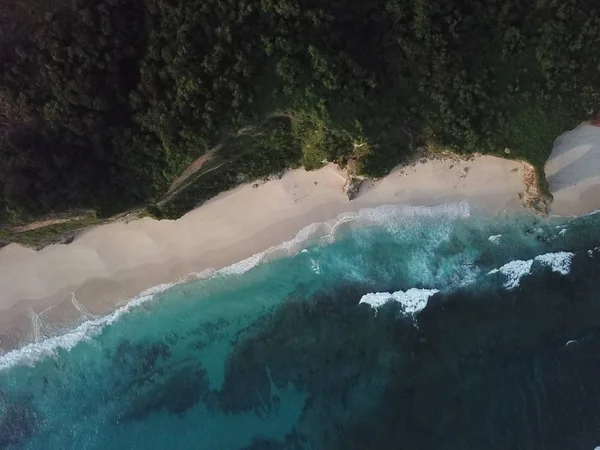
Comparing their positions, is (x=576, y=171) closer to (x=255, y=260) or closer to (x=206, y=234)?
(x=255, y=260)

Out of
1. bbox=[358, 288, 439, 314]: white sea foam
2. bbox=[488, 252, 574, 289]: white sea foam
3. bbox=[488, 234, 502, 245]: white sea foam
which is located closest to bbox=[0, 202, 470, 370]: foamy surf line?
bbox=[488, 234, 502, 245]: white sea foam

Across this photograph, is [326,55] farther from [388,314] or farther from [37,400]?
[37,400]

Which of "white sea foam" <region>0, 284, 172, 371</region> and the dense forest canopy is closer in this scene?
the dense forest canopy

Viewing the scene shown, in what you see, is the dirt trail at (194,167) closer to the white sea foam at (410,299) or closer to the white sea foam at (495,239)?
the white sea foam at (410,299)

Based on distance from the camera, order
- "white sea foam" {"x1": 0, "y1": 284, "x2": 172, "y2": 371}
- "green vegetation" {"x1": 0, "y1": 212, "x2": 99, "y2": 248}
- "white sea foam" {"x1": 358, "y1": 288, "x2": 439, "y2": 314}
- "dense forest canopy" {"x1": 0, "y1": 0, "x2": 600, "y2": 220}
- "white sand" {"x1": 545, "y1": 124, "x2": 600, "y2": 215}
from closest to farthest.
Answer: "dense forest canopy" {"x1": 0, "y1": 0, "x2": 600, "y2": 220}
"green vegetation" {"x1": 0, "y1": 212, "x2": 99, "y2": 248}
"white sand" {"x1": 545, "y1": 124, "x2": 600, "y2": 215}
"white sea foam" {"x1": 358, "y1": 288, "x2": 439, "y2": 314}
"white sea foam" {"x1": 0, "y1": 284, "x2": 172, "y2": 371}

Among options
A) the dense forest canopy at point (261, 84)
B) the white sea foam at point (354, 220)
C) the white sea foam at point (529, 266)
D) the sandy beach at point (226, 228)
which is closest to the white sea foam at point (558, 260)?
the white sea foam at point (529, 266)

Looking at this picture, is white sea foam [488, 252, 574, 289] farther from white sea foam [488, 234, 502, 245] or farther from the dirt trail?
the dirt trail
